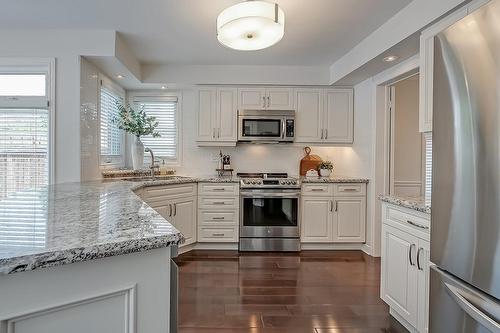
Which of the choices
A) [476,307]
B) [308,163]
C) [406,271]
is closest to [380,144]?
[308,163]

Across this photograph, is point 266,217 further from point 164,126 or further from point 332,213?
point 164,126

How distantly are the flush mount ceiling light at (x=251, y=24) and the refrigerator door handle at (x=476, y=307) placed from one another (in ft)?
5.75

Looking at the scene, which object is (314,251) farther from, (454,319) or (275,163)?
(454,319)

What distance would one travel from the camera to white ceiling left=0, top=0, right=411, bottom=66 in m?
2.61

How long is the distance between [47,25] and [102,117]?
1130 mm

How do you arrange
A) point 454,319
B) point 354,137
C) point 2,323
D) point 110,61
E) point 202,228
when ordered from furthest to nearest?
1. point 354,137
2. point 202,228
3. point 110,61
4. point 454,319
5. point 2,323

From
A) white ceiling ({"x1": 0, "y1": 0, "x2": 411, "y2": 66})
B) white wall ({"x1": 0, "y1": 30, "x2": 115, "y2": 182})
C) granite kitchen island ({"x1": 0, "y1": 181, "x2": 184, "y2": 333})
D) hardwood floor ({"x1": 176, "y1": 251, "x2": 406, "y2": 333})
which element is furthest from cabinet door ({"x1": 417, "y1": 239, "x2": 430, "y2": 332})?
white wall ({"x1": 0, "y1": 30, "x2": 115, "y2": 182})

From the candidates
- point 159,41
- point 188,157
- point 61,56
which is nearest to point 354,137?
point 188,157

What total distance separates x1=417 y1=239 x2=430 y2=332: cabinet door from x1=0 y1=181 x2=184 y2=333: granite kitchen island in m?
1.59

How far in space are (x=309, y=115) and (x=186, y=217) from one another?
215 centimetres

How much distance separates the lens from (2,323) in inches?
28.7

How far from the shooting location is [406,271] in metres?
2.16

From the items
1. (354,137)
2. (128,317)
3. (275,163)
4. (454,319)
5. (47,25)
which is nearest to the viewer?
(128,317)

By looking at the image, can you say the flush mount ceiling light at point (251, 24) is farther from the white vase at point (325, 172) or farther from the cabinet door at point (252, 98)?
the white vase at point (325, 172)
